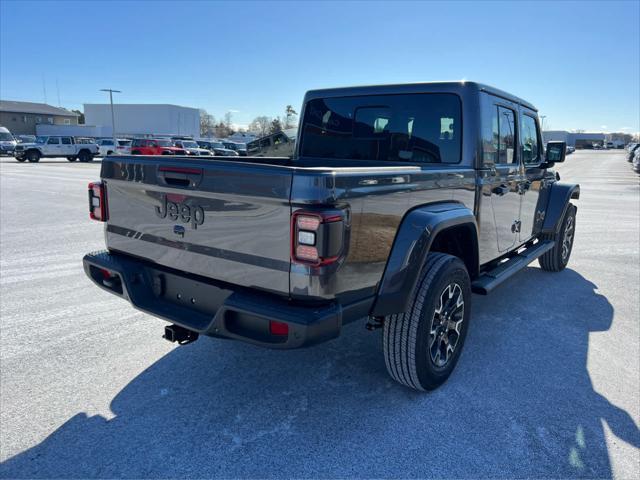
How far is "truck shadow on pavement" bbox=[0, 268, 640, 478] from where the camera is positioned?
241 cm

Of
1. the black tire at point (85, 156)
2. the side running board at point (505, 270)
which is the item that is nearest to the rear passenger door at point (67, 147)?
the black tire at point (85, 156)

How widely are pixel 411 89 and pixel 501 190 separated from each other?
3.80 feet

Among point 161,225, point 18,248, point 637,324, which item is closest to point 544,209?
point 637,324

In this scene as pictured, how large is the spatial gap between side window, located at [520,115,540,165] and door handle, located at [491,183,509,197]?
0.87 m

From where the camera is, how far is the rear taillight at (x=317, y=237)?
2.16 m

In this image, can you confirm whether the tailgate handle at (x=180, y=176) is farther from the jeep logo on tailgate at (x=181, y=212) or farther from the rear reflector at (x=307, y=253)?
the rear reflector at (x=307, y=253)

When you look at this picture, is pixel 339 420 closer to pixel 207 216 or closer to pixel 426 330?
pixel 426 330

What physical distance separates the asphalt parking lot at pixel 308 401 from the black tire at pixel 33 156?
32.8m

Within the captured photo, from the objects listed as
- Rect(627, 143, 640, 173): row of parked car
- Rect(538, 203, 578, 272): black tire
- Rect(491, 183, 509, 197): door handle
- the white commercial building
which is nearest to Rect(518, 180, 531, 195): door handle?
Rect(491, 183, 509, 197): door handle

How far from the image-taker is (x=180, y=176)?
2645mm

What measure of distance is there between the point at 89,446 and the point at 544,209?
16.8 ft

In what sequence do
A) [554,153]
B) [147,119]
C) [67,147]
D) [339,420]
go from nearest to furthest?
1. [339,420]
2. [554,153]
3. [67,147]
4. [147,119]

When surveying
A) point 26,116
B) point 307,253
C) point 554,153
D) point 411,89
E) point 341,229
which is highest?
point 26,116

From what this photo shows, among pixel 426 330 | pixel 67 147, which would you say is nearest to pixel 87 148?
pixel 67 147
